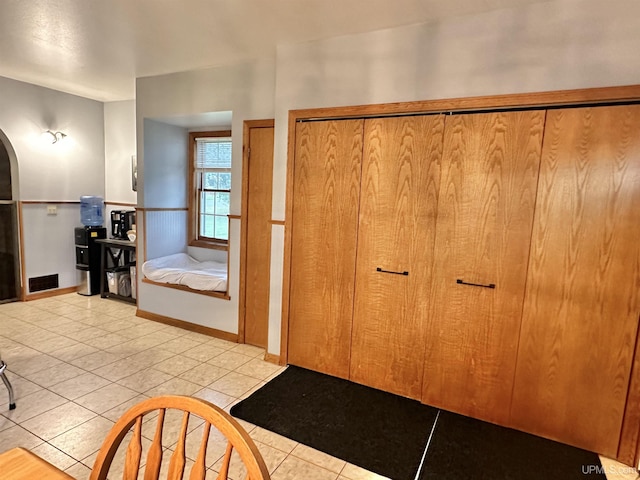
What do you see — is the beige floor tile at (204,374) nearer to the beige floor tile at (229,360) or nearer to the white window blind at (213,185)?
the beige floor tile at (229,360)

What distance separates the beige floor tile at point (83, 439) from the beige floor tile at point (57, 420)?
0.05 m

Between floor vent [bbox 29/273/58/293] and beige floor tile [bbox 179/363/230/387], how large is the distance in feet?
10.1

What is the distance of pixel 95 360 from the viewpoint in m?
3.07

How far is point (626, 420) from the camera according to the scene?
2082 millimetres

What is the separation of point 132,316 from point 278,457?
2969mm

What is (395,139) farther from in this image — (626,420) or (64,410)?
(64,410)

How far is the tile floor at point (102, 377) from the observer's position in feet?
6.61

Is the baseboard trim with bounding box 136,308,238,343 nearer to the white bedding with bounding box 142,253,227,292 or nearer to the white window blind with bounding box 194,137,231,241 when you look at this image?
the white bedding with bounding box 142,253,227,292

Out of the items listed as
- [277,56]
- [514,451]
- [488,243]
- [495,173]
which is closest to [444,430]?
[514,451]

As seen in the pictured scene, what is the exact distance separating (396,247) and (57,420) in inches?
96.7

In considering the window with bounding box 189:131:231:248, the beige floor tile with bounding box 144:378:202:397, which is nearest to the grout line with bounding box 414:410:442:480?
the beige floor tile with bounding box 144:378:202:397

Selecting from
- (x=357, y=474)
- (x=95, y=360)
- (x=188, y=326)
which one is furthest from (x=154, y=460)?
(x=188, y=326)

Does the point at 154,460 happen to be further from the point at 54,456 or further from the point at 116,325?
the point at 116,325

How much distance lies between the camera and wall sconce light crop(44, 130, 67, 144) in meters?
4.58
